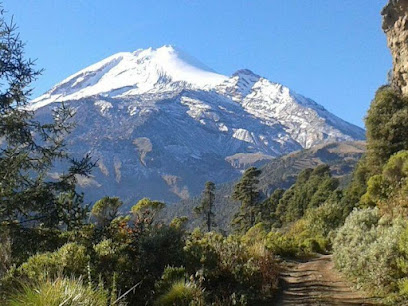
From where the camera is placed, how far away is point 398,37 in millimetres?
29469

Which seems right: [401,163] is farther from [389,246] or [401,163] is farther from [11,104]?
[11,104]

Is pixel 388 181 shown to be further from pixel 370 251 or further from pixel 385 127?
pixel 370 251

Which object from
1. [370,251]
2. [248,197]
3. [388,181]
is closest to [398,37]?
[388,181]

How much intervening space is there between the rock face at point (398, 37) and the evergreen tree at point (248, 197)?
25129 millimetres

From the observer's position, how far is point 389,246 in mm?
8031

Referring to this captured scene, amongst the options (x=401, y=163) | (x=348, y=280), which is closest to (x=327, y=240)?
(x=401, y=163)

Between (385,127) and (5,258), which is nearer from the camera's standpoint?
(5,258)

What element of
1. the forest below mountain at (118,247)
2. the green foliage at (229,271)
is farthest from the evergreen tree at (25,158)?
the green foliage at (229,271)

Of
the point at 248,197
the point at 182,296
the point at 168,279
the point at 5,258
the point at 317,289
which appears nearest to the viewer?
the point at 182,296

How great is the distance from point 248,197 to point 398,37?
29.0m

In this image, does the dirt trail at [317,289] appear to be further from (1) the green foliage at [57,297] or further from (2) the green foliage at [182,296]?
(1) the green foliage at [57,297]

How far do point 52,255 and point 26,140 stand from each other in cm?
315

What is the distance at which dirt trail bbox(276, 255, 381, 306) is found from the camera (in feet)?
29.5

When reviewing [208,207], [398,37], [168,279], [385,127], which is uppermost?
[398,37]
